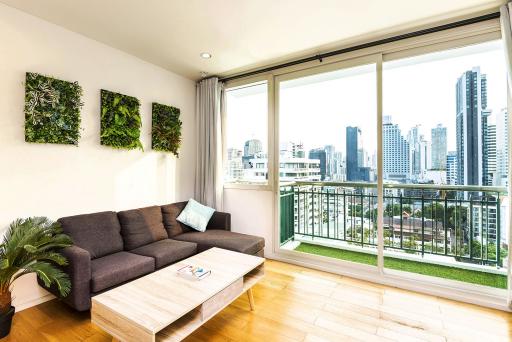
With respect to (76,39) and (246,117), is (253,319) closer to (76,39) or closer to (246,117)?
(246,117)

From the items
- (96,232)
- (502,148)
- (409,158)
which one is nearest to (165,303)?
(96,232)

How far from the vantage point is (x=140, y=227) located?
2.87 metres

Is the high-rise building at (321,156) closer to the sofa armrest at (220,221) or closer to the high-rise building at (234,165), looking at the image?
the high-rise building at (234,165)

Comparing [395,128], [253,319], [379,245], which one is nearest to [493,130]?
[395,128]

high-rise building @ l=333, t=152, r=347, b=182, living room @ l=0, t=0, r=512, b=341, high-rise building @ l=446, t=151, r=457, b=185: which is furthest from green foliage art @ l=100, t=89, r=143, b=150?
high-rise building @ l=446, t=151, r=457, b=185

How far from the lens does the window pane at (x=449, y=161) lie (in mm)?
2584

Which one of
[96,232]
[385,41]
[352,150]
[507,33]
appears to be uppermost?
[385,41]

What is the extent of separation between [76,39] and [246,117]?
2243 millimetres

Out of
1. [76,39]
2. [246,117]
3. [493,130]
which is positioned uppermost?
[76,39]

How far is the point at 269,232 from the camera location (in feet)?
11.7

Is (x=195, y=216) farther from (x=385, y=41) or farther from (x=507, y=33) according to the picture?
(x=507, y=33)

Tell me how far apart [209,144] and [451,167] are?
320 cm

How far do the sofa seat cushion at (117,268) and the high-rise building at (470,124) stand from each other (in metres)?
3.55

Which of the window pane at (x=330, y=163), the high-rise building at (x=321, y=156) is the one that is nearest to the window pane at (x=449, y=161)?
the window pane at (x=330, y=163)
